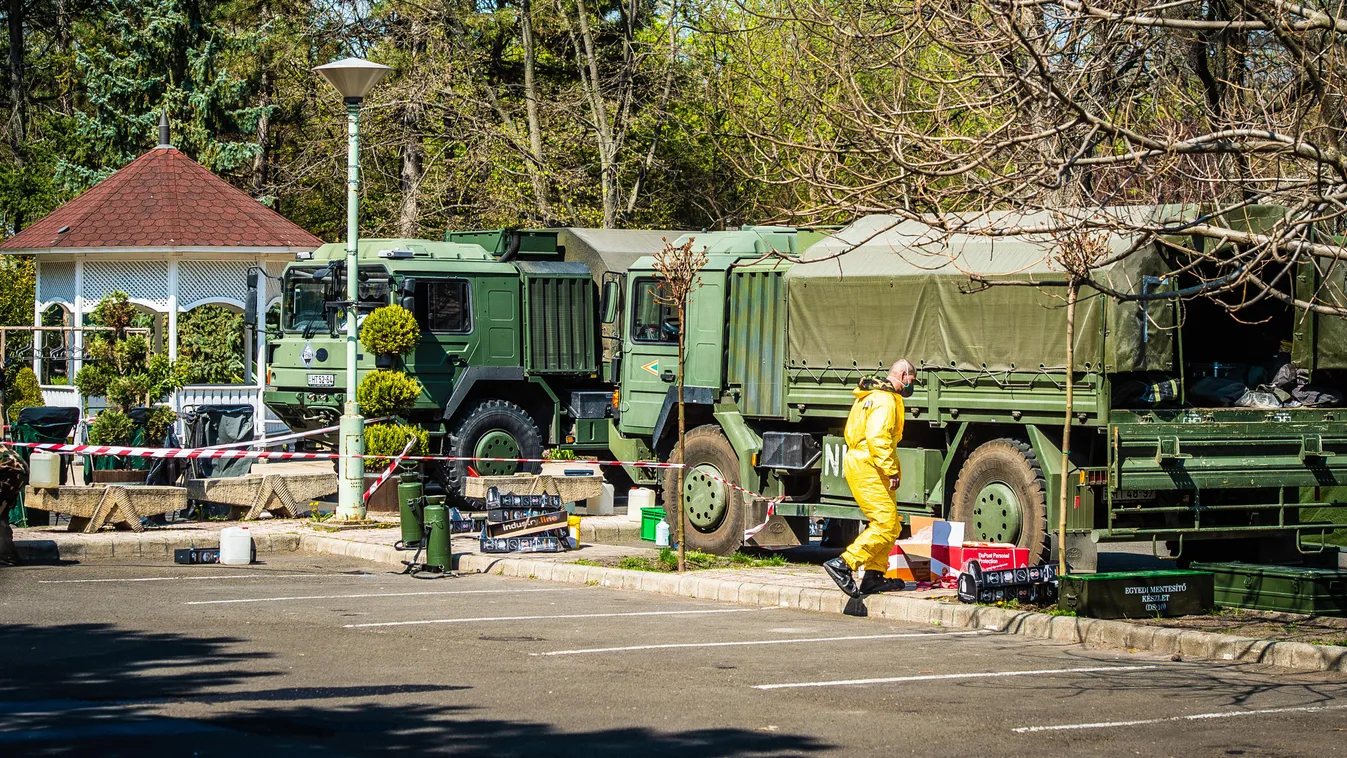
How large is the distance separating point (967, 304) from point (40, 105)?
41.8m

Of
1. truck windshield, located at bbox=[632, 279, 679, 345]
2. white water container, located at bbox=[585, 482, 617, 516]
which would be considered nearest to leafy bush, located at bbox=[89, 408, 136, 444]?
white water container, located at bbox=[585, 482, 617, 516]

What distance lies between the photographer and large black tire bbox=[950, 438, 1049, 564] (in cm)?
1402

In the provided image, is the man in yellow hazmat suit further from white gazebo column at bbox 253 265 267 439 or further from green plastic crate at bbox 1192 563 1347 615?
white gazebo column at bbox 253 265 267 439

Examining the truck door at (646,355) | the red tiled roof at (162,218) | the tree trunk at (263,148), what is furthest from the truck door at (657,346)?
the tree trunk at (263,148)

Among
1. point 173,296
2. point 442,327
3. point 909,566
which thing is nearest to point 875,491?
point 909,566

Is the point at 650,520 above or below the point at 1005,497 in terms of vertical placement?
below

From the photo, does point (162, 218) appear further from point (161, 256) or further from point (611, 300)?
point (611, 300)

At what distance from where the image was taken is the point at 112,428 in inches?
845

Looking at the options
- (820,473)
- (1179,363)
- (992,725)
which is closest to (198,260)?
(820,473)

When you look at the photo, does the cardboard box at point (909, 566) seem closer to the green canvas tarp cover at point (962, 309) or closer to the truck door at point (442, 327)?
the green canvas tarp cover at point (962, 309)

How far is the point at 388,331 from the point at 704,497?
6436 mm

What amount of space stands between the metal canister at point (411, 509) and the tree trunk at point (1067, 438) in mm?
6183

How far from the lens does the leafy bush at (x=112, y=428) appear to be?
2147cm

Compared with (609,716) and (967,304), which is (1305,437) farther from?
(609,716)
